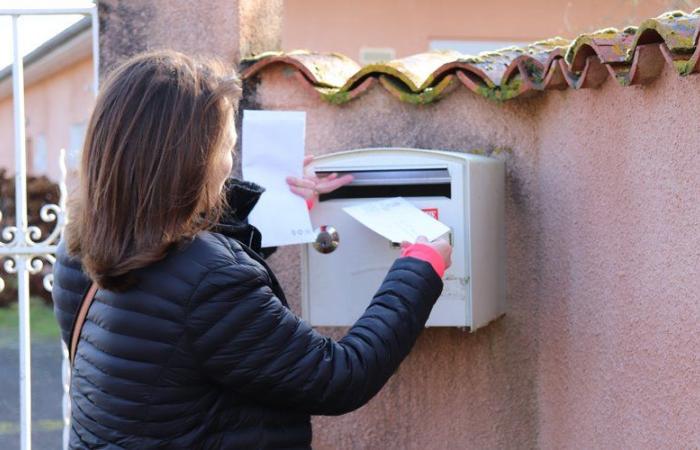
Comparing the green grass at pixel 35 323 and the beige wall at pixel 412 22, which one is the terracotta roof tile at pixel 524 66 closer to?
the beige wall at pixel 412 22

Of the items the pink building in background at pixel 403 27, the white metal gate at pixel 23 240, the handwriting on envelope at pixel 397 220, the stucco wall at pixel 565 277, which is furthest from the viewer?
the pink building in background at pixel 403 27

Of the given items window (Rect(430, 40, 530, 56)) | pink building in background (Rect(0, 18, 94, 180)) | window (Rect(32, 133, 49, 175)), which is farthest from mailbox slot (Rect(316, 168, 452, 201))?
window (Rect(32, 133, 49, 175))

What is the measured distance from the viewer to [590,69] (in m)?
2.46

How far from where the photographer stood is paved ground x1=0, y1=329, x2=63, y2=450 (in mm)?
6238

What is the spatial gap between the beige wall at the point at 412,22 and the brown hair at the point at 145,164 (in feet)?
25.5

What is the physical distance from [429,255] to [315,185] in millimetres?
644

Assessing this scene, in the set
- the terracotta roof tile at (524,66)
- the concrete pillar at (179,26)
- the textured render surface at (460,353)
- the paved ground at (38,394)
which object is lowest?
the paved ground at (38,394)

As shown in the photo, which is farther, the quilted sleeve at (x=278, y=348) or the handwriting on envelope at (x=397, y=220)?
the handwriting on envelope at (x=397, y=220)

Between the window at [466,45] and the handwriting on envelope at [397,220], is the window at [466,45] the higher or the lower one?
the higher one

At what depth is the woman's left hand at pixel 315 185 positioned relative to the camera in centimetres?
277

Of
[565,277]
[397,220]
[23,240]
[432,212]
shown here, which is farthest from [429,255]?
[23,240]

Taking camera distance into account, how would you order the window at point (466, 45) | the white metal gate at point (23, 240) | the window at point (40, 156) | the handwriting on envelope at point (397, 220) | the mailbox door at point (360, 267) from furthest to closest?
the window at point (40, 156) → the window at point (466, 45) → the white metal gate at point (23, 240) → the mailbox door at point (360, 267) → the handwriting on envelope at point (397, 220)

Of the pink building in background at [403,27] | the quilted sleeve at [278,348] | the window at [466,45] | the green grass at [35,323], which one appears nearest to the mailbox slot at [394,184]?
the quilted sleeve at [278,348]

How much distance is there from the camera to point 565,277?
2.78 meters
